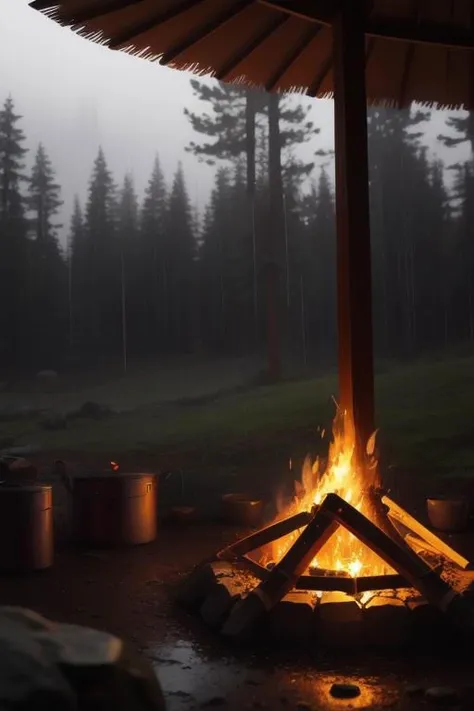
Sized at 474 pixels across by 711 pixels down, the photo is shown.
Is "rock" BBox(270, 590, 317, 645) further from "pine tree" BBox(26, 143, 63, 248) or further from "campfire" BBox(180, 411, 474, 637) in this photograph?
"pine tree" BBox(26, 143, 63, 248)

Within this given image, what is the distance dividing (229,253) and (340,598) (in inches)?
203

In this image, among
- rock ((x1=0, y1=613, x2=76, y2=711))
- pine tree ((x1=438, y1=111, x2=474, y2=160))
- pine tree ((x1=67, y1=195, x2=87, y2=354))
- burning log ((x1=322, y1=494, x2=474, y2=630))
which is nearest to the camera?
rock ((x1=0, y1=613, x2=76, y2=711))

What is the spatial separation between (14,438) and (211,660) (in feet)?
14.5

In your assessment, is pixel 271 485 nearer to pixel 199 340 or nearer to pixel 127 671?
pixel 199 340

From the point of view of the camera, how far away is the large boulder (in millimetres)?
2057

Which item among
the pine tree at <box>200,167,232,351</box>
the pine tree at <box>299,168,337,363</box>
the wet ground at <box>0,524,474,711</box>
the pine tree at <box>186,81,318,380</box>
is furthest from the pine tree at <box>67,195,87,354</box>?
the wet ground at <box>0,524,474,711</box>

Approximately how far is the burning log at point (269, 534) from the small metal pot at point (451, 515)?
2.31 metres

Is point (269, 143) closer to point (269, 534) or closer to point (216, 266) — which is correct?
point (216, 266)

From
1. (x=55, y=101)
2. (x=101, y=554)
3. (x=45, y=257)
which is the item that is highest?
(x=55, y=101)

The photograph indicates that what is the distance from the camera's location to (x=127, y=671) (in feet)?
7.39

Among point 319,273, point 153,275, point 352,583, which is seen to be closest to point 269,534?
point 352,583

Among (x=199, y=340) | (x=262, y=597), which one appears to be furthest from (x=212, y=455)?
(x=262, y=597)

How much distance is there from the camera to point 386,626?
3.11 m

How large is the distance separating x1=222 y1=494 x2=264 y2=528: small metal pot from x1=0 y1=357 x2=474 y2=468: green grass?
1.46 metres
